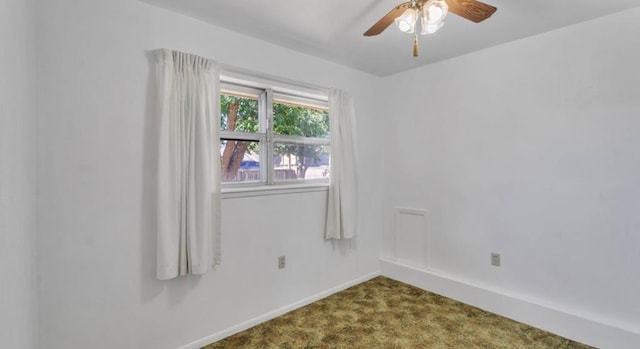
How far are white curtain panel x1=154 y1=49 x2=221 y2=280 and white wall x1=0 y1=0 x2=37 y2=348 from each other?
2.00 ft

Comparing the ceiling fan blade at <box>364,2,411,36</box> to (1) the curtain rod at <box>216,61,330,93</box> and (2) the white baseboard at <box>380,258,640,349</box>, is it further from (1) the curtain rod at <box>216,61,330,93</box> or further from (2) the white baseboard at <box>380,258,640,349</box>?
(2) the white baseboard at <box>380,258,640,349</box>

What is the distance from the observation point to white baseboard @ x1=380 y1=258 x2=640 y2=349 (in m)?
2.13

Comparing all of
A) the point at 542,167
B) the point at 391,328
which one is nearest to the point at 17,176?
the point at 391,328

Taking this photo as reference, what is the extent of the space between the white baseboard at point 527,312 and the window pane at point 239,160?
6.69 feet

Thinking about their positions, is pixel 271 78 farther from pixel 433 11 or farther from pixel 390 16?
pixel 433 11

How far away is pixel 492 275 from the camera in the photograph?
2768 millimetres

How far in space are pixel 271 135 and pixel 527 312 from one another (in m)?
2.67

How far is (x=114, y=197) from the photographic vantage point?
186cm

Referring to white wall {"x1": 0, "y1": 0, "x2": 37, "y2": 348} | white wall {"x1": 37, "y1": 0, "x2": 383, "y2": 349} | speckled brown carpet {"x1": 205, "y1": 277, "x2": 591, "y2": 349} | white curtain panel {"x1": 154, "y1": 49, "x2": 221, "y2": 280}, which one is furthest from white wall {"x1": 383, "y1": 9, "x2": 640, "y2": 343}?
white wall {"x1": 0, "y1": 0, "x2": 37, "y2": 348}

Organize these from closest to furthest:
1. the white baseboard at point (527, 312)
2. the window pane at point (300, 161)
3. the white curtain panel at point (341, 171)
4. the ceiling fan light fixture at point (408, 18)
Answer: the ceiling fan light fixture at point (408, 18), the white baseboard at point (527, 312), the window pane at point (300, 161), the white curtain panel at point (341, 171)

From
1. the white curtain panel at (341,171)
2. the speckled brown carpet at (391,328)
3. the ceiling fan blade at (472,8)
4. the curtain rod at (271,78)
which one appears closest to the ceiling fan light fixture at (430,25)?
the ceiling fan blade at (472,8)

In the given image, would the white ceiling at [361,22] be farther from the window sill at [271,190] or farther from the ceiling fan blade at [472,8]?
the window sill at [271,190]

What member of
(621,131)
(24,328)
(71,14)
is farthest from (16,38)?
(621,131)

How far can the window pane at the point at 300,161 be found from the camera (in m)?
2.84
